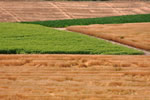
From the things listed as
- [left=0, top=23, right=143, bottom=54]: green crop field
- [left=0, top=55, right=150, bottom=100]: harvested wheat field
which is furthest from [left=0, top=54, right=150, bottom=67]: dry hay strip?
[left=0, top=23, right=143, bottom=54]: green crop field

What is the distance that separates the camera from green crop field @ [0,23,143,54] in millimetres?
16875

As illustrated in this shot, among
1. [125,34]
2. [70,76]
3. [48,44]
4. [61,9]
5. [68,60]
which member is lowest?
[61,9]

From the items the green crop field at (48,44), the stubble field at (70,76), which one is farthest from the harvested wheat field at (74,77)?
the green crop field at (48,44)

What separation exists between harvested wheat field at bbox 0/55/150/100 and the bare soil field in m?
21.6

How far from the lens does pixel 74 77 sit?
38.3 ft

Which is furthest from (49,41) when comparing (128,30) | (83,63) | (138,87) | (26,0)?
(26,0)

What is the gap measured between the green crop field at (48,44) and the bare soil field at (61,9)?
506 inches

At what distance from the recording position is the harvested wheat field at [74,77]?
9.81 m

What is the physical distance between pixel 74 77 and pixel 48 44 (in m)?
7.33

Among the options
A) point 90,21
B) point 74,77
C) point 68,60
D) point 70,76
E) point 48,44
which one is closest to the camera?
point 74,77

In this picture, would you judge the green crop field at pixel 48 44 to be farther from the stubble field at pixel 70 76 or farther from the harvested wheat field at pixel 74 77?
the harvested wheat field at pixel 74 77

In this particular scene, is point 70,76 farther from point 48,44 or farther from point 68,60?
point 48,44

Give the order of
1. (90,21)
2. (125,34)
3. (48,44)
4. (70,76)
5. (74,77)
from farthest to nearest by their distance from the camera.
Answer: (90,21) < (125,34) < (48,44) < (70,76) < (74,77)

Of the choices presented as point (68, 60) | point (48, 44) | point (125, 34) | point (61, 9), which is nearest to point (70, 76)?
point (68, 60)
